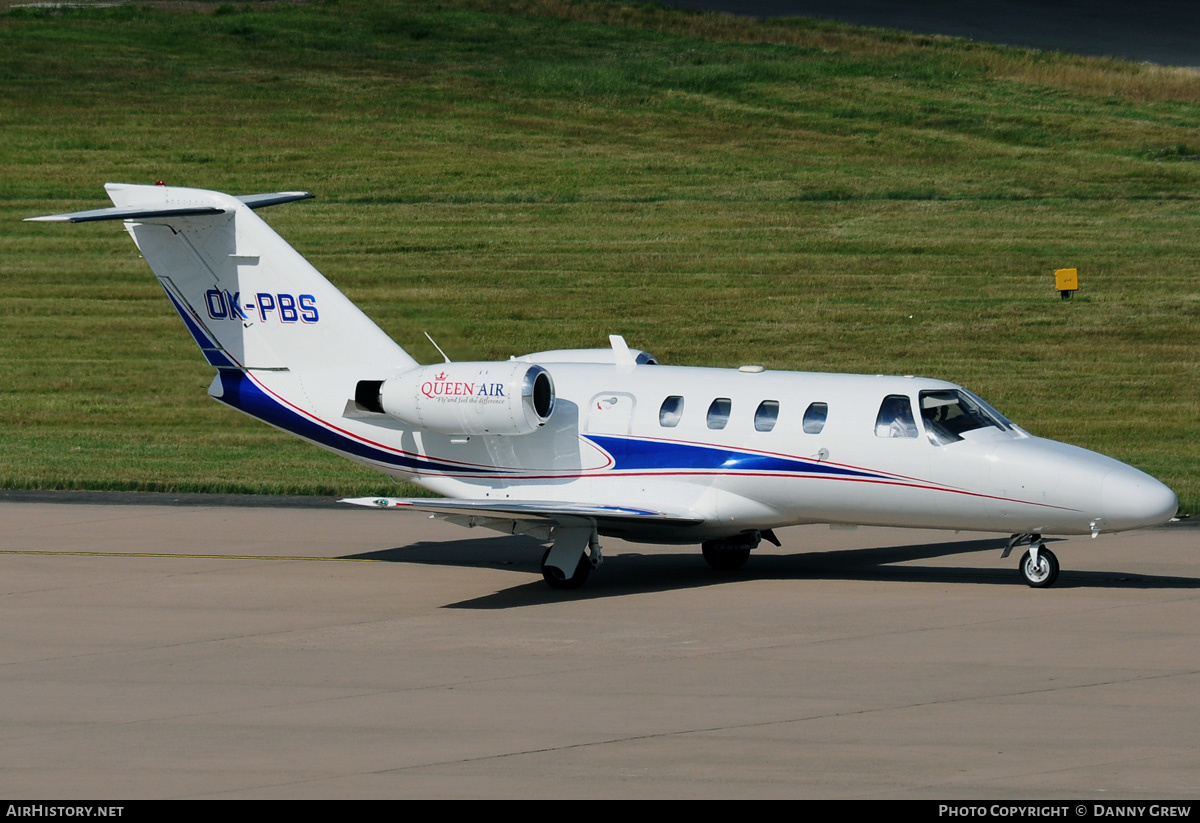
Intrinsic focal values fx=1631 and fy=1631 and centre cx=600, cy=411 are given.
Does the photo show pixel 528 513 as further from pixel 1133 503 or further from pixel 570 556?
pixel 1133 503

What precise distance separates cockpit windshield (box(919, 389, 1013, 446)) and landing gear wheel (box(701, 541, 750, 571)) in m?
3.12

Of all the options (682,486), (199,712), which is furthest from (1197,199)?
(199,712)

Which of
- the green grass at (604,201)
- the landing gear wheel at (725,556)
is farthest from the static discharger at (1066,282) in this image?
the landing gear wheel at (725,556)

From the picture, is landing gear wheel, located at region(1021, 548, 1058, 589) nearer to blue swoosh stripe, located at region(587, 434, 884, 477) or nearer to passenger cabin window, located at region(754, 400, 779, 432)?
blue swoosh stripe, located at region(587, 434, 884, 477)

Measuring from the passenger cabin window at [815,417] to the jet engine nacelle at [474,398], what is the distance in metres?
3.06

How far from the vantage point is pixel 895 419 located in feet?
60.6

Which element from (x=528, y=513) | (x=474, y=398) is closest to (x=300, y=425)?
(x=474, y=398)

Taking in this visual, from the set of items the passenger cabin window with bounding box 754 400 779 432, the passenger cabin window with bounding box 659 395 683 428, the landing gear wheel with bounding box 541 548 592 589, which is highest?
the passenger cabin window with bounding box 659 395 683 428

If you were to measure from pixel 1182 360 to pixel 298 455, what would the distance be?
61.8 feet

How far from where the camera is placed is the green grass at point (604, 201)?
34.4 metres

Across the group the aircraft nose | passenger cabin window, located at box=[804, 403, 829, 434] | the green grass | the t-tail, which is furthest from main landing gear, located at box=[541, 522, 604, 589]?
the green grass

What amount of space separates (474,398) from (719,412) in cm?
289

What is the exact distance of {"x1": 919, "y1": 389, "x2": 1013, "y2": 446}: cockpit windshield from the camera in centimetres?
1834

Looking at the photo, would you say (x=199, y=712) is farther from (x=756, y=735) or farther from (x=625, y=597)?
(x=625, y=597)
